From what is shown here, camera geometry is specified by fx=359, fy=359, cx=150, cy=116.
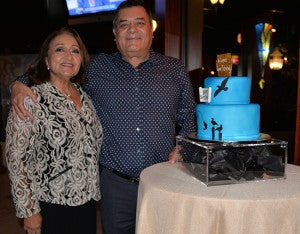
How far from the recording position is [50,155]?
1933 millimetres

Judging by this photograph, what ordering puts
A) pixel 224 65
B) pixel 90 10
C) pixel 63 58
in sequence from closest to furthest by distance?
pixel 224 65
pixel 63 58
pixel 90 10

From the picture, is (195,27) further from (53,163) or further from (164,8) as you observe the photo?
(53,163)

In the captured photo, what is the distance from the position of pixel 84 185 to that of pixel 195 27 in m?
3.83

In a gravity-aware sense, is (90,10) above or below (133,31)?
above

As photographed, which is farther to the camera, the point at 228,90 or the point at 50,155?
the point at 50,155

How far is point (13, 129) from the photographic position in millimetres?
1856

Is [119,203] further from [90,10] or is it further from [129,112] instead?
[90,10]

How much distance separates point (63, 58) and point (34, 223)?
0.94 metres

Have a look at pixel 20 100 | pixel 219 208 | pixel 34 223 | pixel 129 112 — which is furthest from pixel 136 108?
pixel 219 208

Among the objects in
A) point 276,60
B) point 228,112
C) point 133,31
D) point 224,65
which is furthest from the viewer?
point 276,60

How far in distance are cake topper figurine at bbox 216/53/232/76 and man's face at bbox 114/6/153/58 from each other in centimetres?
65

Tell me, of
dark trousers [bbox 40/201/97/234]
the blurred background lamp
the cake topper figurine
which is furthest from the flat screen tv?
the blurred background lamp

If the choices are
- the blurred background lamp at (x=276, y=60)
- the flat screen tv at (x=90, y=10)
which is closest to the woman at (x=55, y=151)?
the flat screen tv at (x=90, y=10)

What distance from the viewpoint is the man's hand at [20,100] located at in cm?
186
